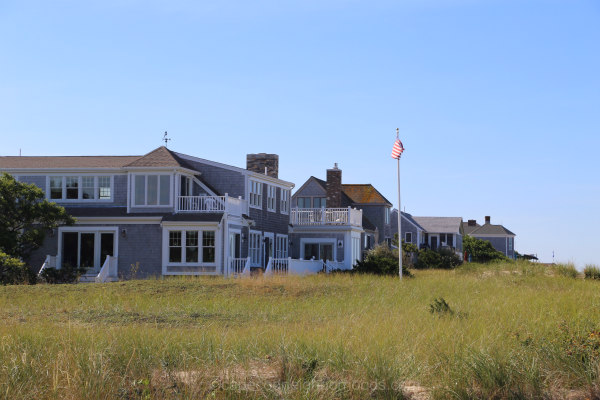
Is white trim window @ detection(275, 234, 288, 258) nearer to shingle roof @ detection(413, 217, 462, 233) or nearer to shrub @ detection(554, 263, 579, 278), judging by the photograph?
shrub @ detection(554, 263, 579, 278)

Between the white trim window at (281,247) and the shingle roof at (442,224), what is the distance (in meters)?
34.6

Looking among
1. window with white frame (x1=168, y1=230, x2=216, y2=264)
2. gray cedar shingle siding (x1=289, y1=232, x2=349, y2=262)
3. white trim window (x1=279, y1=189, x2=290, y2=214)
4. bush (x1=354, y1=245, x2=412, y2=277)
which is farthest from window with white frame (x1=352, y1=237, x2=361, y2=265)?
window with white frame (x1=168, y1=230, x2=216, y2=264)

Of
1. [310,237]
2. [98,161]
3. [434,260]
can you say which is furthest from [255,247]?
[434,260]

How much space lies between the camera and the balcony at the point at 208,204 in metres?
35.0

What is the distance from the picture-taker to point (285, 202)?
4391 cm

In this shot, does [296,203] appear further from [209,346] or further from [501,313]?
[209,346]

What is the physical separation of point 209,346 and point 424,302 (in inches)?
411

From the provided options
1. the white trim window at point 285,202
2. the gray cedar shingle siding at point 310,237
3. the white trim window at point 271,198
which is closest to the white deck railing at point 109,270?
the white trim window at point 271,198

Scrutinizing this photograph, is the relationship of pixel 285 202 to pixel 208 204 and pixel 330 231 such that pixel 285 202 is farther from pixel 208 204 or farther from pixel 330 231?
pixel 208 204

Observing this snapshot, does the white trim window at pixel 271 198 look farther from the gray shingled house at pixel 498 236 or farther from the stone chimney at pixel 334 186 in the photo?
the gray shingled house at pixel 498 236

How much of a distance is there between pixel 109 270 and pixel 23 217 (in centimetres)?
437

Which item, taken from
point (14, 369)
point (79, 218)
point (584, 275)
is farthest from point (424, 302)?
point (79, 218)

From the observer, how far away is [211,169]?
38781 millimetres

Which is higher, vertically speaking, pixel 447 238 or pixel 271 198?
pixel 271 198
